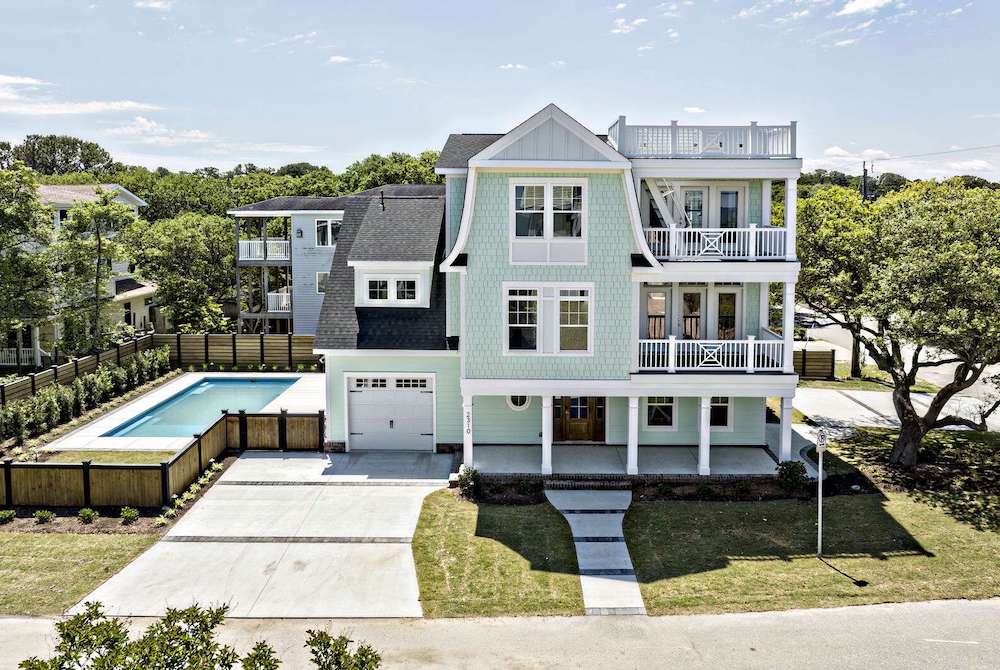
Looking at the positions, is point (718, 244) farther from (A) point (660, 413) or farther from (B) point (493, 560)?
(B) point (493, 560)

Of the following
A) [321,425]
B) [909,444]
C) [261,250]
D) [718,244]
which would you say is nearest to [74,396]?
[321,425]

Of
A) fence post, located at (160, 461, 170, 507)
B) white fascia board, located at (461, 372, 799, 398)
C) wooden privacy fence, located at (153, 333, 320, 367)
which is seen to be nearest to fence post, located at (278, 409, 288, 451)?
fence post, located at (160, 461, 170, 507)

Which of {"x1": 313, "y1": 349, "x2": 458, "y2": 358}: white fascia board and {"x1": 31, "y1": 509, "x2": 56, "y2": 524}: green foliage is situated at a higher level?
{"x1": 313, "y1": 349, "x2": 458, "y2": 358}: white fascia board

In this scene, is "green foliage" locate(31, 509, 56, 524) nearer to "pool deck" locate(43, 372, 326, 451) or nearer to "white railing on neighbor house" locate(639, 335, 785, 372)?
"pool deck" locate(43, 372, 326, 451)

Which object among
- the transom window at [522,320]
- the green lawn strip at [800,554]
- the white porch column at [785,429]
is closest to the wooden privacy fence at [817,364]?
the white porch column at [785,429]

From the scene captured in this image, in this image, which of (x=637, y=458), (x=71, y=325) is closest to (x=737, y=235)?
(x=637, y=458)
